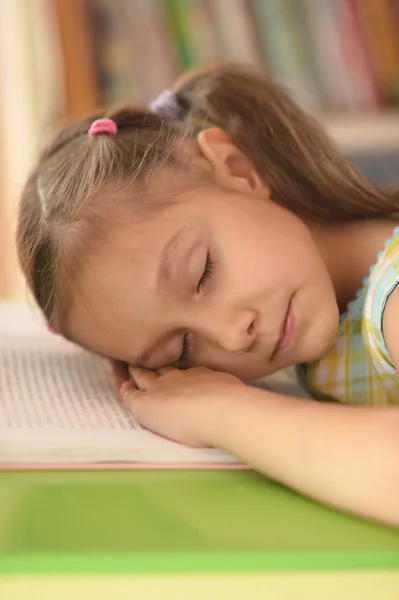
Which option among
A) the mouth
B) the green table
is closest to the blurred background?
the mouth

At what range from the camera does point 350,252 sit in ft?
3.28

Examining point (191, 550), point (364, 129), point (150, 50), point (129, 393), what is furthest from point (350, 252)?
point (150, 50)

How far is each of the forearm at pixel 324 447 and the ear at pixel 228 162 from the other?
0.36m

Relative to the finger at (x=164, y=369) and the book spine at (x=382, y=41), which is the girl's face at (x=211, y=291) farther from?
the book spine at (x=382, y=41)

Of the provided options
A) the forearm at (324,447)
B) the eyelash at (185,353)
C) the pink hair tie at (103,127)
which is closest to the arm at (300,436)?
the forearm at (324,447)

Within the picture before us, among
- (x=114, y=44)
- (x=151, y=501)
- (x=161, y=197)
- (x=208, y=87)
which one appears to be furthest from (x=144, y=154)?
(x=114, y=44)

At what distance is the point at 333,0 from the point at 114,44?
54 cm

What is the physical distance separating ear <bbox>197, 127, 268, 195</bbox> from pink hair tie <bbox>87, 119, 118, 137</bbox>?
11 cm

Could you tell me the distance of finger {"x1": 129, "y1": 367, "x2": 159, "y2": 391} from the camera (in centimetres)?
85

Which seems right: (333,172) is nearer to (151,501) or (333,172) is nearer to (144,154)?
(144,154)

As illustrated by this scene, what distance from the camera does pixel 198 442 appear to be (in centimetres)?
70

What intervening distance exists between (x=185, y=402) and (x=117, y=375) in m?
0.19

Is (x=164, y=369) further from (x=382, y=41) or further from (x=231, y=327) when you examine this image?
(x=382, y=41)

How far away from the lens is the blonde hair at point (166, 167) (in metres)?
0.87
